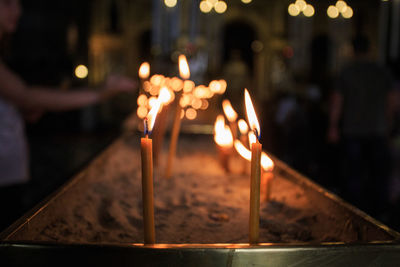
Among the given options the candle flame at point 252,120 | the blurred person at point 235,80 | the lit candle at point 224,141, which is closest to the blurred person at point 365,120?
the lit candle at point 224,141

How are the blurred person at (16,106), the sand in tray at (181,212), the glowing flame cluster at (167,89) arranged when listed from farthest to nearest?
A: the blurred person at (16,106) → the glowing flame cluster at (167,89) → the sand in tray at (181,212)

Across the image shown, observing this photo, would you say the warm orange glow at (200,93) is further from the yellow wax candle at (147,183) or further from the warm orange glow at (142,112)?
the yellow wax candle at (147,183)

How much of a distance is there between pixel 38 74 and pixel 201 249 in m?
8.00

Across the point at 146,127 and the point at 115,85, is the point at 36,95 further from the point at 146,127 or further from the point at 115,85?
Result: the point at 146,127

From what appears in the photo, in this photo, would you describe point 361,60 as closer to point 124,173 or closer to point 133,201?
point 124,173

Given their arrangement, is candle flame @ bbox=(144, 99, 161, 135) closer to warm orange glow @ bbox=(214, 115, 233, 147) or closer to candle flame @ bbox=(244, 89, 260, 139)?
candle flame @ bbox=(244, 89, 260, 139)

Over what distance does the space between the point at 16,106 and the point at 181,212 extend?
4.01 feet

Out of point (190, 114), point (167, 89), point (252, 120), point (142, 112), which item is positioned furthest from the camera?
point (190, 114)

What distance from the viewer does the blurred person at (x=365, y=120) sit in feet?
12.6

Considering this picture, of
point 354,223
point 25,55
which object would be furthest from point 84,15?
point 354,223

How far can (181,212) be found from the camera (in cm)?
151

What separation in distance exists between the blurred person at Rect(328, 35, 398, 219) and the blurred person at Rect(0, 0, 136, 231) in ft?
8.31

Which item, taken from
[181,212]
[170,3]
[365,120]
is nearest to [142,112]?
[181,212]

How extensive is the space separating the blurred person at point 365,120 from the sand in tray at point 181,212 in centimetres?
Result: 218
